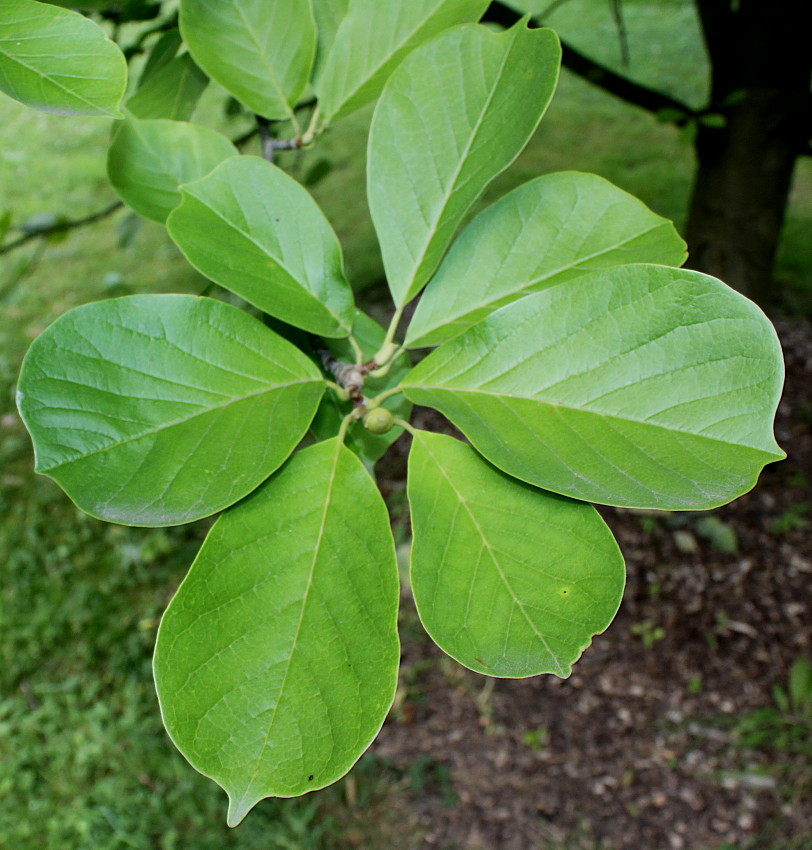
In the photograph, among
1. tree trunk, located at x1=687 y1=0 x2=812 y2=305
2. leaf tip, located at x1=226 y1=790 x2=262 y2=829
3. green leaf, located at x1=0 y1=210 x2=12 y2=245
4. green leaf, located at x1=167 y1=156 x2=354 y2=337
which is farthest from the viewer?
tree trunk, located at x1=687 y1=0 x2=812 y2=305

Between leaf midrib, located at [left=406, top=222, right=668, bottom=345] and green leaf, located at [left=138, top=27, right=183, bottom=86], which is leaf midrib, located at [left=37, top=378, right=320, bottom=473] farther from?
green leaf, located at [left=138, top=27, right=183, bottom=86]

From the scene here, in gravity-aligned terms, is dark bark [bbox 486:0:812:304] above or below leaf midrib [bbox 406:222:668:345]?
below

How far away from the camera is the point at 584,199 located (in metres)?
0.59

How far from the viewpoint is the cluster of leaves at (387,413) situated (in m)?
0.47

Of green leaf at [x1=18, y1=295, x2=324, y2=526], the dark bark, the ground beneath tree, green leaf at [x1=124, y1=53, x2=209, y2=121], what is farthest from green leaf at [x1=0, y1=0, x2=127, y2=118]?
the ground beneath tree

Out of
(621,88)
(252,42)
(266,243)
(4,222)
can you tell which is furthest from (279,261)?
(621,88)

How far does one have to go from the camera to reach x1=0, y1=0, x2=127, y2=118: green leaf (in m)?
0.47

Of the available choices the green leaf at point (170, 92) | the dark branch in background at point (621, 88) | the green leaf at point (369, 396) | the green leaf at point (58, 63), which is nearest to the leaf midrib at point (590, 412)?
the green leaf at point (369, 396)

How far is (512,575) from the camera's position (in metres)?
0.52

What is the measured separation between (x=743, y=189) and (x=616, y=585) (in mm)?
2058

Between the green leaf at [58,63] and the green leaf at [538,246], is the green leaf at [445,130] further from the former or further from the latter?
the green leaf at [58,63]

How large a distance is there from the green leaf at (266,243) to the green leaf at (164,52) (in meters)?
0.40

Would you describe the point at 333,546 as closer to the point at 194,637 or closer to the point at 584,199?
the point at 194,637

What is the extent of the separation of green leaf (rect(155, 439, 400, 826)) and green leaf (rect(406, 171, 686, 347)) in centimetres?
18
